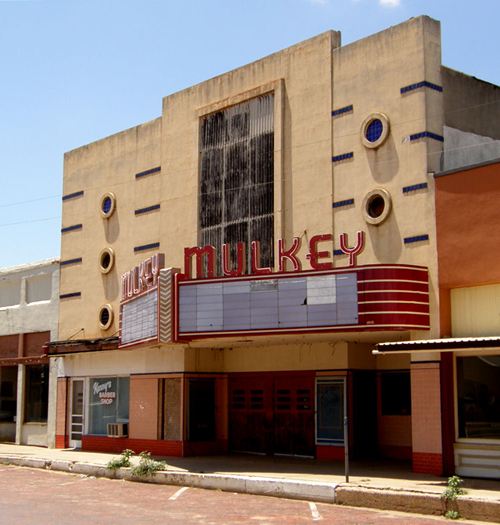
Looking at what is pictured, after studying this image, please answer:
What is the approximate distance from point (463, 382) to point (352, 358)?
4.26 meters

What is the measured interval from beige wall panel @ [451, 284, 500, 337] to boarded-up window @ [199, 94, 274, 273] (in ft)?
19.3

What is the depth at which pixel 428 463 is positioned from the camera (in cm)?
1984

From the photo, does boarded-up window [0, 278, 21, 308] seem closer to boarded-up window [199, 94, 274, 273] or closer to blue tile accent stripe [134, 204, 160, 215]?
blue tile accent stripe [134, 204, 160, 215]

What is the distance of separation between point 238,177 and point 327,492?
10684 mm

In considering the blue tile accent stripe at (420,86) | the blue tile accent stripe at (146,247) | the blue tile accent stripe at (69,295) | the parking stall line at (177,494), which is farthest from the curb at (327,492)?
the blue tile accent stripe at (420,86)

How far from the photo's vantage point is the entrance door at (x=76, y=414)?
30297 mm

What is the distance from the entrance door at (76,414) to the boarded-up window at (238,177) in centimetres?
838

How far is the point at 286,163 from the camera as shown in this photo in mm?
24016

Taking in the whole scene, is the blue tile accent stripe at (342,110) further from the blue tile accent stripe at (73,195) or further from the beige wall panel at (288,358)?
the blue tile accent stripe at (73,195)

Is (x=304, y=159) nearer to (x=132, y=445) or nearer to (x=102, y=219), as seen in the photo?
(x=102, y=219)

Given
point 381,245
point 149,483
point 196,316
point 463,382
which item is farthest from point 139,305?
point 463,382

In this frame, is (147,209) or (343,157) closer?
(343,157)

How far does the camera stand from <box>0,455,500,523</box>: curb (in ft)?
51.0

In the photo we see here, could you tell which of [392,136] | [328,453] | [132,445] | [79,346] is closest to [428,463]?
[328,453]
